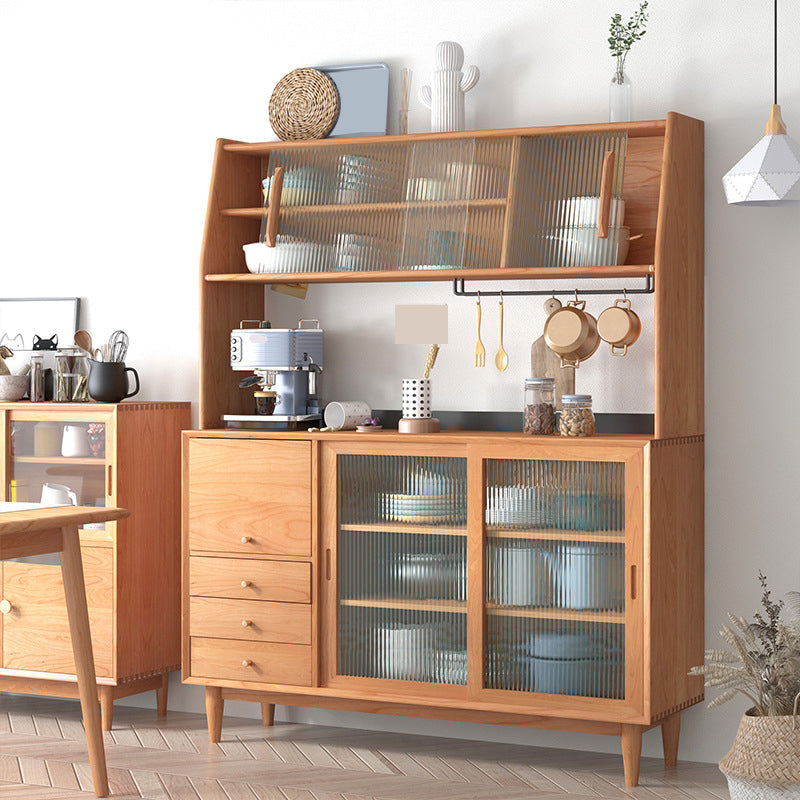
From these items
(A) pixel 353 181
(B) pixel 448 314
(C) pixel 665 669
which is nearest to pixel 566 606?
(C) pixel 665 669

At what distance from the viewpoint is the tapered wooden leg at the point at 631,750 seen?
3912 millimetres

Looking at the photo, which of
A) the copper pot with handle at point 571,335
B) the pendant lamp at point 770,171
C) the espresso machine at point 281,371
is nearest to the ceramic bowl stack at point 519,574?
the copper pot with handle at point 571,335

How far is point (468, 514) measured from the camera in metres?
4.10

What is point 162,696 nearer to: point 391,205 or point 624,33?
point 391,205

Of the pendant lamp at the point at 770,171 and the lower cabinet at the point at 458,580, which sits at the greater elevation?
the pendant lamp at the point at 770,171

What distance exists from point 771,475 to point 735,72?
1343 mm

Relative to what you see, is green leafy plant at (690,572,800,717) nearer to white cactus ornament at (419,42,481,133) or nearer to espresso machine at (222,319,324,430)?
espresso machine at (222,319,324,430)

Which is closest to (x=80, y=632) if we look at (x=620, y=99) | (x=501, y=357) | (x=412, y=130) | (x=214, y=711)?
(x=214, y=711)

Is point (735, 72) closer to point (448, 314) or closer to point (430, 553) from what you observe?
point (448, 314)

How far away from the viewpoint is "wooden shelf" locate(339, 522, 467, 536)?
414 centimetres

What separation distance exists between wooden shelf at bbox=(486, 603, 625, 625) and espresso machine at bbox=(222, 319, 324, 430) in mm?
995

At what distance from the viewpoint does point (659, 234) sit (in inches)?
152

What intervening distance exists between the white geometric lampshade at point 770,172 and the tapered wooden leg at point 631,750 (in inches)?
66.3

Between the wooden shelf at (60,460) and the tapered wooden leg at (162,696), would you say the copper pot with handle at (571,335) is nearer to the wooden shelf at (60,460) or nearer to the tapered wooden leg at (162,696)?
the wooden shelf at (60,460)
